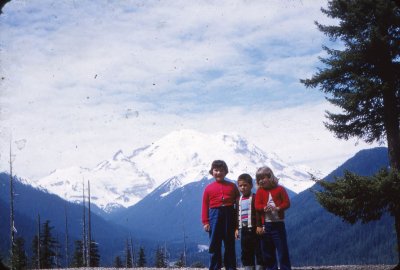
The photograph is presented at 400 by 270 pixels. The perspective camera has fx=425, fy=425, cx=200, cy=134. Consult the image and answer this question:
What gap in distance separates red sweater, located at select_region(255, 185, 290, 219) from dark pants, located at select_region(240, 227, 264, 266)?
2.10 ft

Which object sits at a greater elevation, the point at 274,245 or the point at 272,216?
the point at 272,216

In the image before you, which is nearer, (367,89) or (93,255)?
(367,89)

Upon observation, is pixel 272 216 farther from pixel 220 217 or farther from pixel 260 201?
pixel 220 217

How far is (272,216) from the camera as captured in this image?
28.2 ft

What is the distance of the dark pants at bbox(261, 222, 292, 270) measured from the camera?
844 centimetres

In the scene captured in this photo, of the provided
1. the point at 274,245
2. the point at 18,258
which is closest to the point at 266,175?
the point at 274,245

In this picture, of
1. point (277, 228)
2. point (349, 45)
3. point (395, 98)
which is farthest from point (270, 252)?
point (349, 45)

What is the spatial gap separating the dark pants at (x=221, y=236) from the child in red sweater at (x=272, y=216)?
0.66m

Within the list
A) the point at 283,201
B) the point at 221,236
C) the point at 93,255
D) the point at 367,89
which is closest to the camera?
the point at 283,201

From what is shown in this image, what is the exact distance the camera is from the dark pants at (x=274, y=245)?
8438mm

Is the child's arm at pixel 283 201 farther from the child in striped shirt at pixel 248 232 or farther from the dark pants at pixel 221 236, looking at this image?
the dark pants at pixel 221 236

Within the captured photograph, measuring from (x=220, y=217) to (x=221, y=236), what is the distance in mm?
396

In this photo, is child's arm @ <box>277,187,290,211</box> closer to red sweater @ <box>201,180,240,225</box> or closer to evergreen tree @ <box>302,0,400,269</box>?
red sweater @ <box>201,180,240,225</box>

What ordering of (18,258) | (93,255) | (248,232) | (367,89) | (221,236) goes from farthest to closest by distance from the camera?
(93,255), (18,258), (367,89), (248,232), (221,236)
